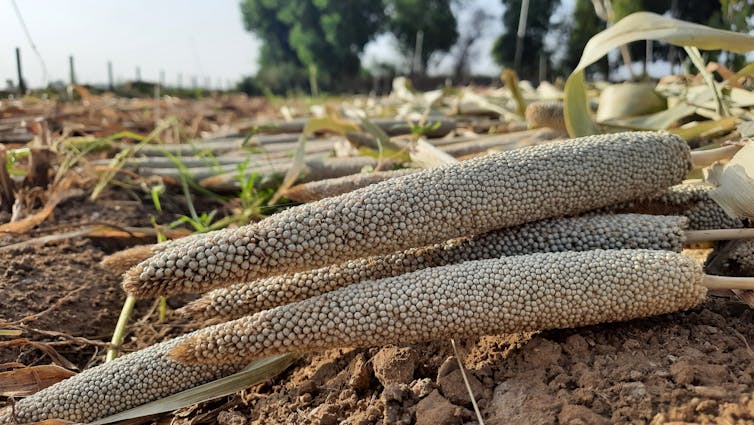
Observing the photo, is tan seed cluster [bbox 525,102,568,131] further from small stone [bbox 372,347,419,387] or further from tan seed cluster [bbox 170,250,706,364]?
small stone [bbox 372,347,419,387]

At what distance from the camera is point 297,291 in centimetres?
109

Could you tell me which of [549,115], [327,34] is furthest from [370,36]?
[549,115]

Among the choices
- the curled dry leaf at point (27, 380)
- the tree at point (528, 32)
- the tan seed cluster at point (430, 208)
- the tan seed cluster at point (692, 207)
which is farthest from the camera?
the tree at point (528, 32)

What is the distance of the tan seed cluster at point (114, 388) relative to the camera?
1060 mm

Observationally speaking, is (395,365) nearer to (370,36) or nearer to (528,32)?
(528,32)

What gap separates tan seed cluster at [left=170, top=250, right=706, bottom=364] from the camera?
3.16ft

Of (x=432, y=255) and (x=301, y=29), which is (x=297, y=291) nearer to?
(x=432, y=255)

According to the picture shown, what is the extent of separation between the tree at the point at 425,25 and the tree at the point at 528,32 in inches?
157

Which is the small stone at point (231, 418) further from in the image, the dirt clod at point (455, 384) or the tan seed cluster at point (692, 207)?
the tan seed cluster at point (692, 207)

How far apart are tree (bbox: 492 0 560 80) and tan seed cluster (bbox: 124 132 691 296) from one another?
27848 millimetres

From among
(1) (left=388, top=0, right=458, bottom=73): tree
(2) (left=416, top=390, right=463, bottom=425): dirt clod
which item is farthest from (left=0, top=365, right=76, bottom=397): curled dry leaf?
(1) (left=388, top=0, right=458, bottom=73): tree

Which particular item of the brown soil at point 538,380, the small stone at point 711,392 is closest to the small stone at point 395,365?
the brown soil at point 538,380

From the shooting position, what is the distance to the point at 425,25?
31.5 m

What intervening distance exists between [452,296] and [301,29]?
35.5 meters
